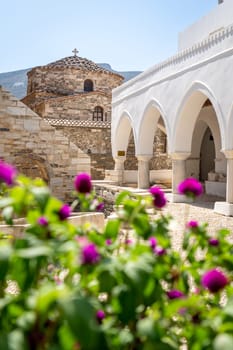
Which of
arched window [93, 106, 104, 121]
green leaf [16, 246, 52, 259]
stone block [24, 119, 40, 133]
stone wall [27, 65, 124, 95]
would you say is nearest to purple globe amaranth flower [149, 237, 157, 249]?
green leaf [16, 246, 52, 259]

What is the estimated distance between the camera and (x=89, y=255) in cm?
119

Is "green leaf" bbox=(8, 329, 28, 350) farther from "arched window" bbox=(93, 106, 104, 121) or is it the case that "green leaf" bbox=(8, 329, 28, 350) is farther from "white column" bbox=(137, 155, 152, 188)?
"arched window" bbox=(93, 106, 104, 121)

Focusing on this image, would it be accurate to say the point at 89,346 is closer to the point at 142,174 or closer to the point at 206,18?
the point at 142,174

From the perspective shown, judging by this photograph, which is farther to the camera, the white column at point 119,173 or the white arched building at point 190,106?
the white column at point 119,173

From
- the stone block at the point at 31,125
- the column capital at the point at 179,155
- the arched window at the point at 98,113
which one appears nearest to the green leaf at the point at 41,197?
the stone block at the point at 31,125

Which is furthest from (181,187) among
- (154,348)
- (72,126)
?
(72,126)

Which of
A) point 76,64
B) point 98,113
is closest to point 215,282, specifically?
point 98,113

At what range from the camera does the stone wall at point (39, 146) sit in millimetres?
11523

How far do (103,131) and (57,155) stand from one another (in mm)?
11488

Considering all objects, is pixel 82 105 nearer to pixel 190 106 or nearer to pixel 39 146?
pixel 39 146

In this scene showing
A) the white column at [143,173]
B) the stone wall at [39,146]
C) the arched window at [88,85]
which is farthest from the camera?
the arched window at [88,85]

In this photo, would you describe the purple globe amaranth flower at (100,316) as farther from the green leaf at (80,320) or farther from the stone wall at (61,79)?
the stone wall at (61,79)

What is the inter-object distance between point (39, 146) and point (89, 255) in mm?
10977

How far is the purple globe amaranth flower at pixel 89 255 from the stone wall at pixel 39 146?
10.8 meters
